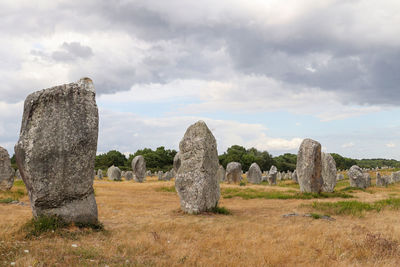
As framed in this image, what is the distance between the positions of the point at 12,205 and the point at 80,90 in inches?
338

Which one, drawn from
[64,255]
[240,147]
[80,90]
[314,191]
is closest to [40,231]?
[64,255]

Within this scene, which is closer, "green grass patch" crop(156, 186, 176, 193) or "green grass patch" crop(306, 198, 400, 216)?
"green grass patch" crop(306, 198, 400, 216)

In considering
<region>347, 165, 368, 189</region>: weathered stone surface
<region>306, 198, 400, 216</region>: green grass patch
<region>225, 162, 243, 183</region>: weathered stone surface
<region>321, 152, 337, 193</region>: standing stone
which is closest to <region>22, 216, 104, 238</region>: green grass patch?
<region>306, 198, 400, 216</region>: green grass patch

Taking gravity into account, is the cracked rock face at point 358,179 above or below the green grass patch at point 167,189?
above

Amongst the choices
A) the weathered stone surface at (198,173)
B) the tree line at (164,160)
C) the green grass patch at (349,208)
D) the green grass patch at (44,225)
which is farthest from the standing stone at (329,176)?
the tree line at (164,160)

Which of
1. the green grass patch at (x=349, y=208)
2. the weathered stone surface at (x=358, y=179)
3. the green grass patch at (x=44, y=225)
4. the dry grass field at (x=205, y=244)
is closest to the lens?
the dry grass field at (x=205, y=244)

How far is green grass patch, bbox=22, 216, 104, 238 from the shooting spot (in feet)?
24.9

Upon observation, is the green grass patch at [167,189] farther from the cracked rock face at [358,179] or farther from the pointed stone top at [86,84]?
the pointed stone top at [86,84]

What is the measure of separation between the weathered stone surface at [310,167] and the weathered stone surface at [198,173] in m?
9.14

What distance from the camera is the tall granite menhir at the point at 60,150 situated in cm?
809

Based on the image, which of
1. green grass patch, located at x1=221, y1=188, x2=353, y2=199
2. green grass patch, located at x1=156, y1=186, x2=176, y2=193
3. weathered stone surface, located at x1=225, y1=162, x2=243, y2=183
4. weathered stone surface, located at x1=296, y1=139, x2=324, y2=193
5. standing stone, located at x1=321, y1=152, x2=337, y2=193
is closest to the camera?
green grass patch, located at x1=221, y1=188, x2=353, y2=199

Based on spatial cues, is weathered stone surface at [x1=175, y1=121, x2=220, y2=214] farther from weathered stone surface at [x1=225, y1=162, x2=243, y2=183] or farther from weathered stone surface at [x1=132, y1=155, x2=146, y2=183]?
weathered stone surface at [x1=132, y1=155, x2=146, y2=183]

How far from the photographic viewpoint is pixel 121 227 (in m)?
9.35

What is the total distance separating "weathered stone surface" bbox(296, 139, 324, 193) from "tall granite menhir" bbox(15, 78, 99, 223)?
49.2 ft
